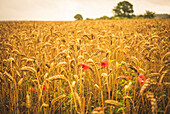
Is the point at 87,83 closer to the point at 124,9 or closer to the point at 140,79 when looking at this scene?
the point at 140,79

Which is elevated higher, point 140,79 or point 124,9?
point 124,9

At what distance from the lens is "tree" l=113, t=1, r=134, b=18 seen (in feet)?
212

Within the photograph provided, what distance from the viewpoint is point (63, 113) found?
183 cm

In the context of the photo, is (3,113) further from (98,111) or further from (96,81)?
(98,111)

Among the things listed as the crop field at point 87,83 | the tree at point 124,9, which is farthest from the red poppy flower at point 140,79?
the tree at point 124,9

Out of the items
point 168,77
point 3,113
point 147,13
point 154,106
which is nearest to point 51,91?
point 3,113

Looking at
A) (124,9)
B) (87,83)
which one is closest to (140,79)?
(87,83)

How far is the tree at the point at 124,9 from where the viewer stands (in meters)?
64.8

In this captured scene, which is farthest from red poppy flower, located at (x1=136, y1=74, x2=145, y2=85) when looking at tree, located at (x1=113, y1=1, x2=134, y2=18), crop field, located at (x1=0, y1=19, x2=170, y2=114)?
tree, located at (x1=113, y1=1, x2=134, y2=18)

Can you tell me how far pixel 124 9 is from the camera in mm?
65000

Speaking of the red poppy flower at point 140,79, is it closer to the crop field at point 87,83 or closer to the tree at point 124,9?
the crop field at point 87,83

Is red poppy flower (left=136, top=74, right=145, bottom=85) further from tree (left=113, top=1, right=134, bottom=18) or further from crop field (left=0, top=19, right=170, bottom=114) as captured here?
tree (left=113, top=1, right=134, bottom=18)

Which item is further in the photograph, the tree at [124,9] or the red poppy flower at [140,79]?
the tree at [124,9]

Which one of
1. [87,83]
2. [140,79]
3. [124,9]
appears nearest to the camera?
[140,79]
